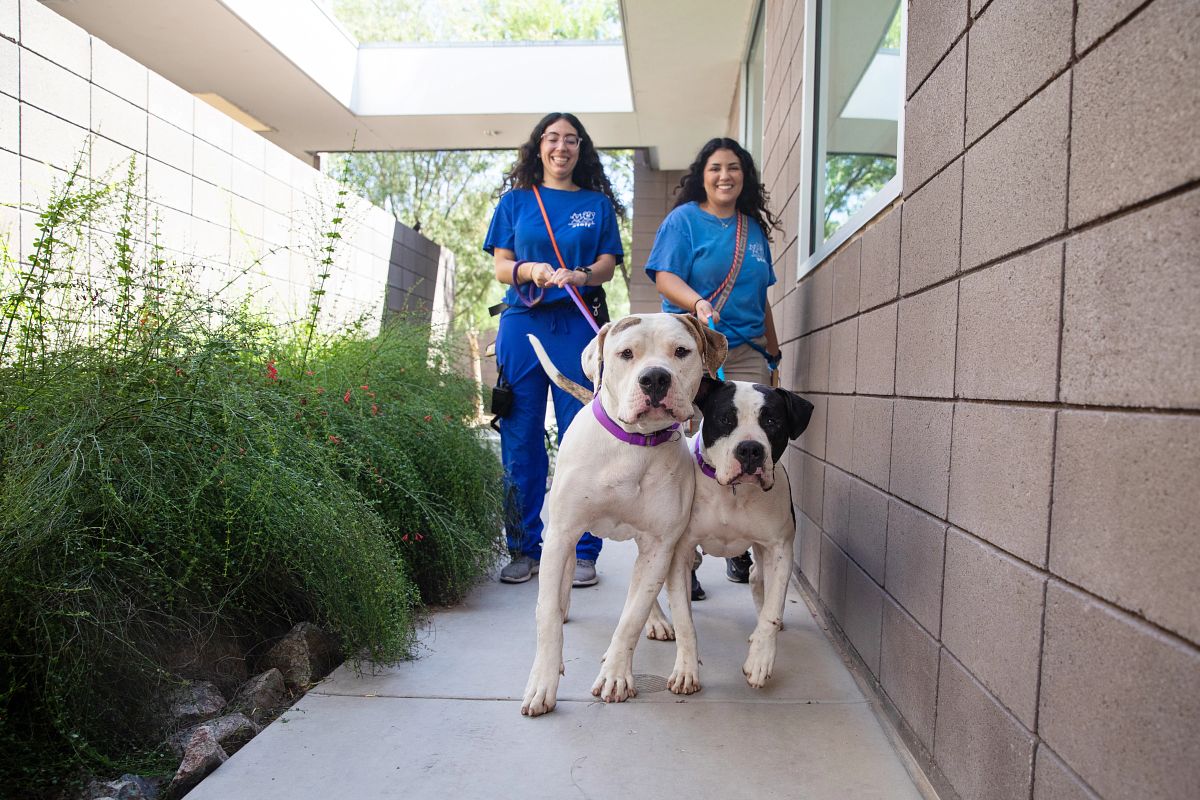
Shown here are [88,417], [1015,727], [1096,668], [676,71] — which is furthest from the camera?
[676,71]

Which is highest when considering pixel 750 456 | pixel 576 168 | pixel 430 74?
pixel 430 74

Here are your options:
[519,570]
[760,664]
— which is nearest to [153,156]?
[519,570]

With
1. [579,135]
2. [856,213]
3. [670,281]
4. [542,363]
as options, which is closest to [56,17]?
[579,135]

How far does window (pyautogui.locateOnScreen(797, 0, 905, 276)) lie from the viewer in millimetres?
2814

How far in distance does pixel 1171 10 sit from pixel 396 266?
997 centimetres

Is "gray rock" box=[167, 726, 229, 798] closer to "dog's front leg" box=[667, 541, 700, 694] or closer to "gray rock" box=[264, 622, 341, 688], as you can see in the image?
"gray rock" box=[264, 622, 341, 688]

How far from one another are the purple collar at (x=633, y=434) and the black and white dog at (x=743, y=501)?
0.16 metres

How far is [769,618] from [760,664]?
14 centimetres

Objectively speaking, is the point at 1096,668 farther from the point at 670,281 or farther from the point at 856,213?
the point at 670,281

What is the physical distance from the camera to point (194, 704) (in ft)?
7.87

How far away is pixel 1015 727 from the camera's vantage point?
158 cm

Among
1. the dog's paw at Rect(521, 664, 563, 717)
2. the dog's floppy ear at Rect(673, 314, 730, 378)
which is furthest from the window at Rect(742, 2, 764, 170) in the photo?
the dog's paw at Rect(521, 664, 563, 717)

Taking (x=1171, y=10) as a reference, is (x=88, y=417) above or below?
below

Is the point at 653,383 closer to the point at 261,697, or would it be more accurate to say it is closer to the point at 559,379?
the point at 559,379
